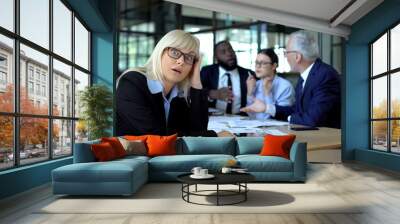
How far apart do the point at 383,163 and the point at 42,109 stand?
22.0ft

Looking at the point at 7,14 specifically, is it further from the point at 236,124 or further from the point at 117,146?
the point at 236,124

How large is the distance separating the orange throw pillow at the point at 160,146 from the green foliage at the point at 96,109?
1.70m

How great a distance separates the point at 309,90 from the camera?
9.46m

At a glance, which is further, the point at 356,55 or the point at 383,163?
the point at 356,55

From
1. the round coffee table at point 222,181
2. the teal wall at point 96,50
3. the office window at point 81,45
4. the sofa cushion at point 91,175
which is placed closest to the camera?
the round coffee table at point 222,181

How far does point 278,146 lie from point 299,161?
1.61 feet

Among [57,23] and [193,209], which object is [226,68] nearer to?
[57,23]

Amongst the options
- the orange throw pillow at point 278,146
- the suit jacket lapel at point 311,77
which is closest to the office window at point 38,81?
the orange throw pillow at point 278,146

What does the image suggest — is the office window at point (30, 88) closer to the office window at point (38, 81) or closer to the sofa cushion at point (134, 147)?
the office window at point (38, 81)

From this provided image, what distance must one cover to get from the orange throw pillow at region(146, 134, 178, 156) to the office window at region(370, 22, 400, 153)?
4606mm

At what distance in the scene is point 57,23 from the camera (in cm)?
705

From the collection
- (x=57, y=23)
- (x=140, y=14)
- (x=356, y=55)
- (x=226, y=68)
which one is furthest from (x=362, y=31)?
(x=57, y=23)

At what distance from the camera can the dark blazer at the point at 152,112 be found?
891 centimetres

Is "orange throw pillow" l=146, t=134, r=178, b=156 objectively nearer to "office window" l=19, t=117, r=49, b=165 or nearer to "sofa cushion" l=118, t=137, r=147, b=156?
"sofa cushion" l=118, t=137, r=147, b=156
